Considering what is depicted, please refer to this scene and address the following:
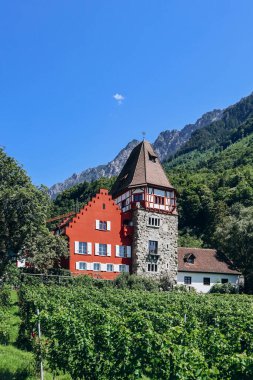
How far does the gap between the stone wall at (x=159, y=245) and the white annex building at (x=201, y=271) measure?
11.8ft

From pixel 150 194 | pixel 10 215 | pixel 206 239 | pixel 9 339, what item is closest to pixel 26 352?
pixel 9 339

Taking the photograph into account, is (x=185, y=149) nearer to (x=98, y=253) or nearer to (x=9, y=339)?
(x=98, y=253)

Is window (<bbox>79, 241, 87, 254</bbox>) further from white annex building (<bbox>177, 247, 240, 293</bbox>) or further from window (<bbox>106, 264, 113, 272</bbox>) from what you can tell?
white annex building (<bbox>177, 247, 240, 293</bbox>)

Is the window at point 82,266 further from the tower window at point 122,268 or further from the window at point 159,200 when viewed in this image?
the window at point 159,200

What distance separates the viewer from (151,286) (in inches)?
1652

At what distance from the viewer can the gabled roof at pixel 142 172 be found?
1848 inches

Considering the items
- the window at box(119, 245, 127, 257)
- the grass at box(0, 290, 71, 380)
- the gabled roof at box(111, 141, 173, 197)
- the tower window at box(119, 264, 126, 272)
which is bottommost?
the grass at box(0, 290, 71, 380)

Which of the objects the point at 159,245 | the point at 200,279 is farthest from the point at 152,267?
the point at 200,279

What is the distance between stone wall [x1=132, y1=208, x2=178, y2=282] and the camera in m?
45.0

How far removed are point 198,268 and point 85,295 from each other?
26.1 meters

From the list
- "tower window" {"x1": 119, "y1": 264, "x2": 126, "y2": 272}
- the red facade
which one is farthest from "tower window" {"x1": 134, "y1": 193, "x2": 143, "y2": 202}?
"tower window" {"x1": 119, "y1": 264, "x2": 126, "y2": 272}

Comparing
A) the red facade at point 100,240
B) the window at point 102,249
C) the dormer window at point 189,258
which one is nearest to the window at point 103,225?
the red facade at point 100,240

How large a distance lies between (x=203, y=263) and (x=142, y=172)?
13697 millimetres

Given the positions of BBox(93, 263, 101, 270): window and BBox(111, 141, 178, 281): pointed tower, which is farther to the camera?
BBox(111, 141, 178, 281): pointed tower
